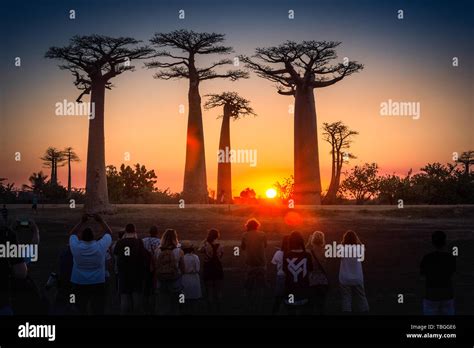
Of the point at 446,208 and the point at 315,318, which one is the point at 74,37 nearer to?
the point at 446,208

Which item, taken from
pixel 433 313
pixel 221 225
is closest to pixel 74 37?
pixel 221 225

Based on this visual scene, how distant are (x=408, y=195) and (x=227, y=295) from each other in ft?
88.8

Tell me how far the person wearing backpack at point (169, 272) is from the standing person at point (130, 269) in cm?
28

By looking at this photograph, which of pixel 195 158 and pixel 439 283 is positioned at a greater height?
pixel 195 158

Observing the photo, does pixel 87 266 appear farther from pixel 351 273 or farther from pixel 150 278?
pixel 351 273

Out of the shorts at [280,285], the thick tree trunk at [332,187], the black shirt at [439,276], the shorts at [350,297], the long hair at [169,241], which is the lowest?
the shorts at [350,297]

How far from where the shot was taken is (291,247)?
10859 mm

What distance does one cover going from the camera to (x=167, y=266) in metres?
11.4

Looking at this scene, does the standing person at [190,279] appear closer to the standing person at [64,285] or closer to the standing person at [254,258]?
the standing person at [254,258]

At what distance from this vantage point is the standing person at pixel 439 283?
31.9ft

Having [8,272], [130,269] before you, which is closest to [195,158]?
[130,269]

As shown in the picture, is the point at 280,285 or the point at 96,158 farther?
the point at 96,158

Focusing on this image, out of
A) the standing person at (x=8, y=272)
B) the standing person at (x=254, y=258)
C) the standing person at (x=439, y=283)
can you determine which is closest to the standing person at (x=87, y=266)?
the standing person at (x=8, y=272)

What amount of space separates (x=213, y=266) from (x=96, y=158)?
75.8ft
